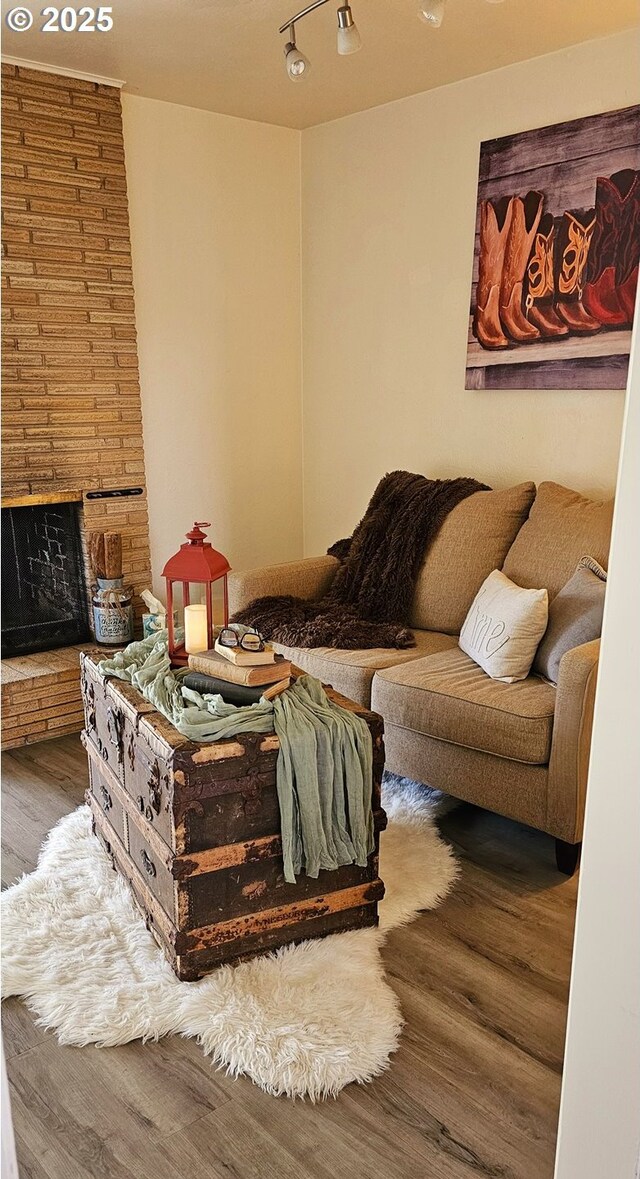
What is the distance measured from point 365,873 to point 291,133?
11.8 ft

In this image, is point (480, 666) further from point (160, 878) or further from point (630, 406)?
point (630, 406)

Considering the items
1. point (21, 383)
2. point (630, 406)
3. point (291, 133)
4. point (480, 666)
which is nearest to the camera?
point (630, 406)

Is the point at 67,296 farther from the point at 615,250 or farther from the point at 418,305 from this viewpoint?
the point at 615,250

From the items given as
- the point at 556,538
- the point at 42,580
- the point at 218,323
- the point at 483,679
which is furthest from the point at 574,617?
the point at 218,323

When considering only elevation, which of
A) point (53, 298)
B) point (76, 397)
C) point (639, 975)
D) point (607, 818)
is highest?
point (53, 298)

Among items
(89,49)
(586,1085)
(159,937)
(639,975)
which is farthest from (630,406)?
(89,49)

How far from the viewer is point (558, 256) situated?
3.41 metres

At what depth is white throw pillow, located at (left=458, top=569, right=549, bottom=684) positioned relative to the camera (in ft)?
9.36

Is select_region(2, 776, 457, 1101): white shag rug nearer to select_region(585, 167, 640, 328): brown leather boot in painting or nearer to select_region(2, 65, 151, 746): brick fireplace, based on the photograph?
select_region(2, 65, 151, 746): brick fireplace

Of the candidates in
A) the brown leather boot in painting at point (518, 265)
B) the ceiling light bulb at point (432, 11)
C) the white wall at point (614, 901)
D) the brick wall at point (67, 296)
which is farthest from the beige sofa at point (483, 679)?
the ceiling light bulb at point (432, 11)

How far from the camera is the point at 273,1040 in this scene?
1943mm

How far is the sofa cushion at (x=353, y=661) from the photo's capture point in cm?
307

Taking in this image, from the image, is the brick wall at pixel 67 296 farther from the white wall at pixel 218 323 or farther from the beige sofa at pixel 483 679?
the beige sofa at pixel 483 679

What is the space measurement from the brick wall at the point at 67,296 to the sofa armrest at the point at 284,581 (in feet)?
2.42
